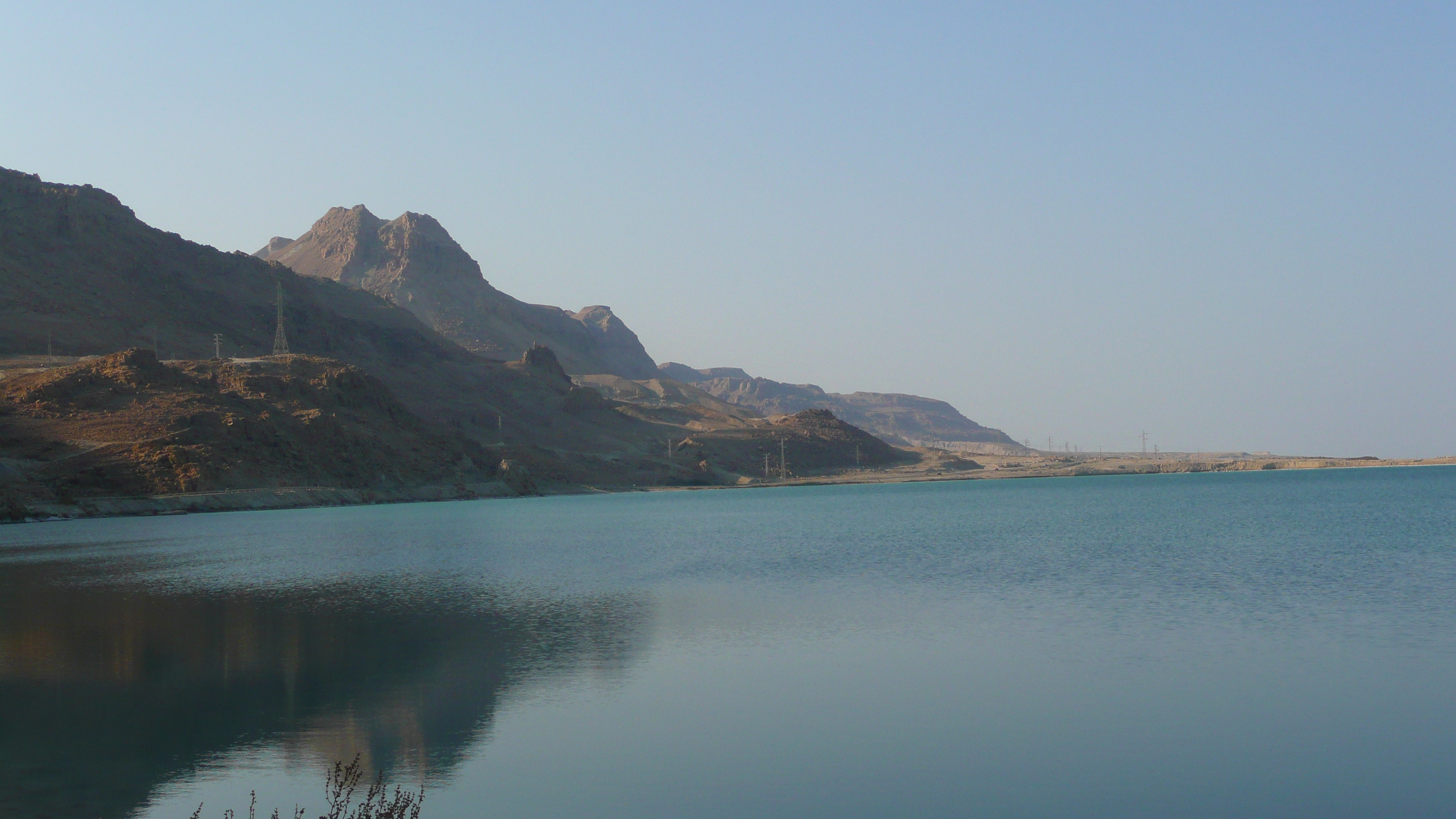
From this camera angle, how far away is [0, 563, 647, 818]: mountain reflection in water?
14188 mm

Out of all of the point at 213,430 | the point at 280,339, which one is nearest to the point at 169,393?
the point at 213,430

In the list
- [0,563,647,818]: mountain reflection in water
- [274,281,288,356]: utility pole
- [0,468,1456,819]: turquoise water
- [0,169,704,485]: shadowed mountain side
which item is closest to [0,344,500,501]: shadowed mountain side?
[274,281,288,356]: utility pole

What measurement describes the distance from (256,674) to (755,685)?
9.39 m

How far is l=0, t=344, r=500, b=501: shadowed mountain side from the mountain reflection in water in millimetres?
76939

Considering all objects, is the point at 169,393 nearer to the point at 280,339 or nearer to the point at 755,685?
the point at 280,339

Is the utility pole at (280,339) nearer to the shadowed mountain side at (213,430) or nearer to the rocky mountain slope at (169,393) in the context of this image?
the shadowed mountain side at (213,430)

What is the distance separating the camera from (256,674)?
20141 millimetres

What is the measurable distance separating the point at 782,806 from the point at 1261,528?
55829mm

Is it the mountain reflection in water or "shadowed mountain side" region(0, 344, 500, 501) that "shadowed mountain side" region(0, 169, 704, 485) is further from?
the mountain reflection in water

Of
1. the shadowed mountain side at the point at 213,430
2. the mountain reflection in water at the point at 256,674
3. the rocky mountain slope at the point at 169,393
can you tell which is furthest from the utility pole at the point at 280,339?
the mountain reflection in water at the point at 256,674

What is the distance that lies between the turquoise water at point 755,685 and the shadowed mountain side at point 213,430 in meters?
65.8

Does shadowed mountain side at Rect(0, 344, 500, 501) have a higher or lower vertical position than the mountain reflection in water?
higher

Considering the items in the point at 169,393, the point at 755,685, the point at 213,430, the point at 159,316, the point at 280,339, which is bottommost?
the point at 755,685

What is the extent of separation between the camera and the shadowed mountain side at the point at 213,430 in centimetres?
10131
